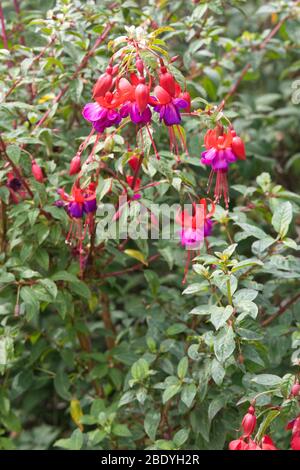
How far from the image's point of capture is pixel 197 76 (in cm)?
208

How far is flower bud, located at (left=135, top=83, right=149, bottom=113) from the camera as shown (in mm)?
1105

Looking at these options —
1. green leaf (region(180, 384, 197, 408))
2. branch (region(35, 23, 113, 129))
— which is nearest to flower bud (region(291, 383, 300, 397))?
green leaf (region(180, 384, 197, 408))

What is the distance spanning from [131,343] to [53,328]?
273 mm

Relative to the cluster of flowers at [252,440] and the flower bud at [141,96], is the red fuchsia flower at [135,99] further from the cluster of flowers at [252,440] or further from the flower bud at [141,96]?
the cluster of flowers at [252,440]

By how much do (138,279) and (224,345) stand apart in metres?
0.94

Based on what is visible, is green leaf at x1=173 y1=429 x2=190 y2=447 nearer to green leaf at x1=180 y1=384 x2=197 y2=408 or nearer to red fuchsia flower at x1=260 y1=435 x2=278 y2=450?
green leaf at x1=180 y1=384 x2=197 y2=408

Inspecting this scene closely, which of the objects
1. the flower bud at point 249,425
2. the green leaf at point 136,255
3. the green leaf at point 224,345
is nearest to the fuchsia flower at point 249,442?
the flower bud at point 249,425

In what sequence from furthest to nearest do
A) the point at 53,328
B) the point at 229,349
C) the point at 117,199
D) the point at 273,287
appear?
the point at 53,328
the point at 273,287
the point at 117,199
the point at 229,349

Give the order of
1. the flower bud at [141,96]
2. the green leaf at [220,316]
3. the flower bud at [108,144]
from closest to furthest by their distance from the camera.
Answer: the flower bud at [141,96] < the green leaf at [220,316] < the flower bud at [108,144]

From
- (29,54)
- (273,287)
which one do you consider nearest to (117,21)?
(29,54)

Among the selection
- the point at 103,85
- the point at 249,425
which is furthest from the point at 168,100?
the point at 249,425

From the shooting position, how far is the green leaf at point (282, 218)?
4.74 feet

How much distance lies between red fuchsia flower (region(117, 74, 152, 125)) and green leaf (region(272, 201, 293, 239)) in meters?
0.43

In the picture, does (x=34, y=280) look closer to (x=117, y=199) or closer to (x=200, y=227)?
(x=117, y=199)
